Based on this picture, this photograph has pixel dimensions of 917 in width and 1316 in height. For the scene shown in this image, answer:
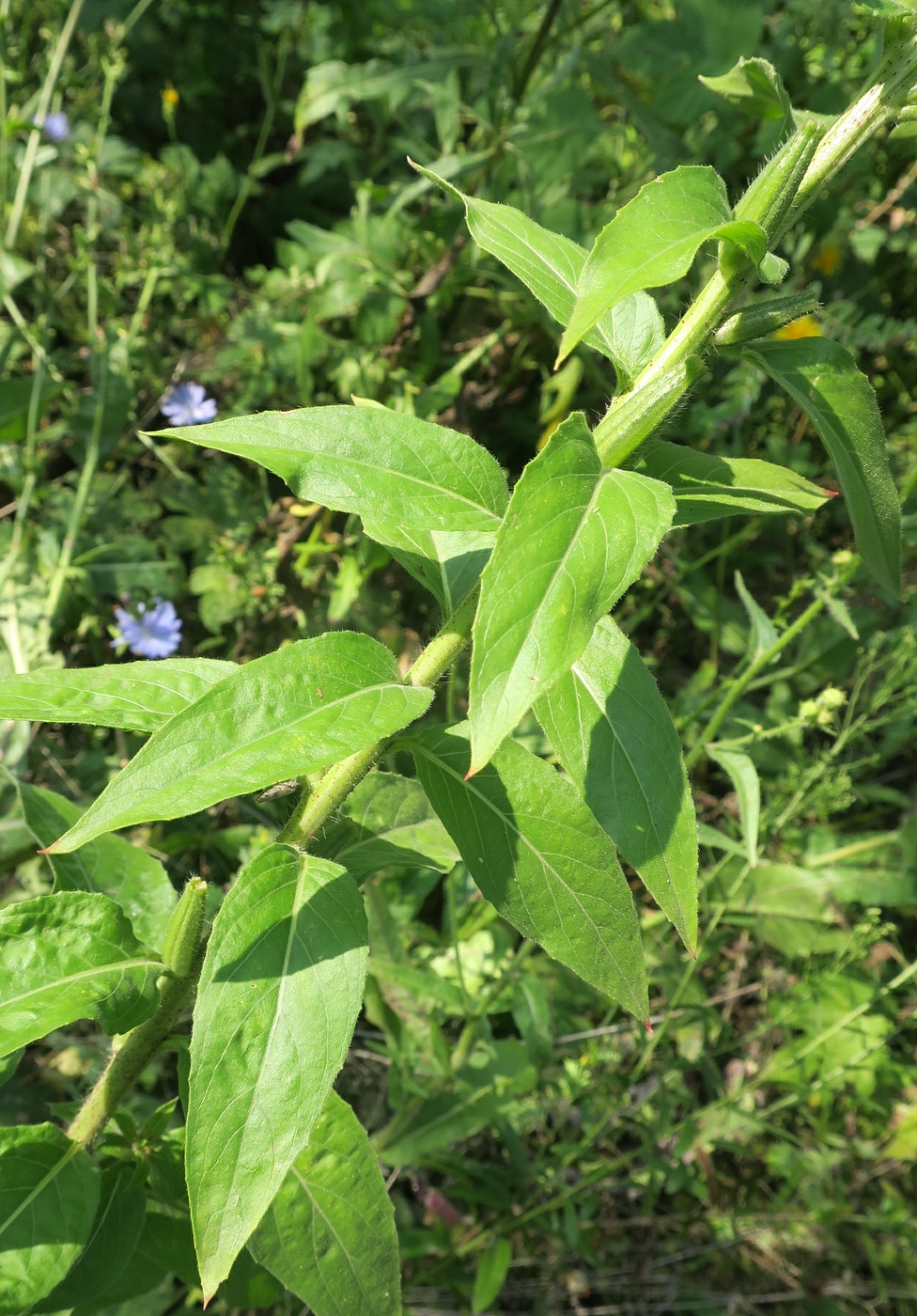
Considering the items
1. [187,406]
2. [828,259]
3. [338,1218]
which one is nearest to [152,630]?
[187,406]

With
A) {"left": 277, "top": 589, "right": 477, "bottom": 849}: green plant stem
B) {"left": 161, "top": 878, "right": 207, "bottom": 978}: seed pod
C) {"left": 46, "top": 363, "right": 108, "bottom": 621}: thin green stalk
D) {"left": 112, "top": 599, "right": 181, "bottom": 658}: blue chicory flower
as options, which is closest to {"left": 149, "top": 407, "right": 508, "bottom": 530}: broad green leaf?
{"left": 277, "top": 589, "right": 477, "bottom": 849}: green plant stem

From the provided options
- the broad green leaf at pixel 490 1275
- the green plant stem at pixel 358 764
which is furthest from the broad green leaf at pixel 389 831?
the broad green leaf at pixel 490 1275

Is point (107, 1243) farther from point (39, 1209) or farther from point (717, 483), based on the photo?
point (717, 483)

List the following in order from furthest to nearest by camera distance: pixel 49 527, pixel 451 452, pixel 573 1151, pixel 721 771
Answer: pixel 721 771 → pixel 49 527 → pixel 573 1151 → pixel 451 452

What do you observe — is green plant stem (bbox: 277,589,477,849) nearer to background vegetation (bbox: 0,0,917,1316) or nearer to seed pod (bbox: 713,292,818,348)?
seed pod (bbox: 713,292,818,348)

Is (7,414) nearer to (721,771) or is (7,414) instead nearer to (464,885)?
(464,885)

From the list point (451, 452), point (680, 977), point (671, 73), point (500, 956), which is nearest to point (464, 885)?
point (500, 956)
